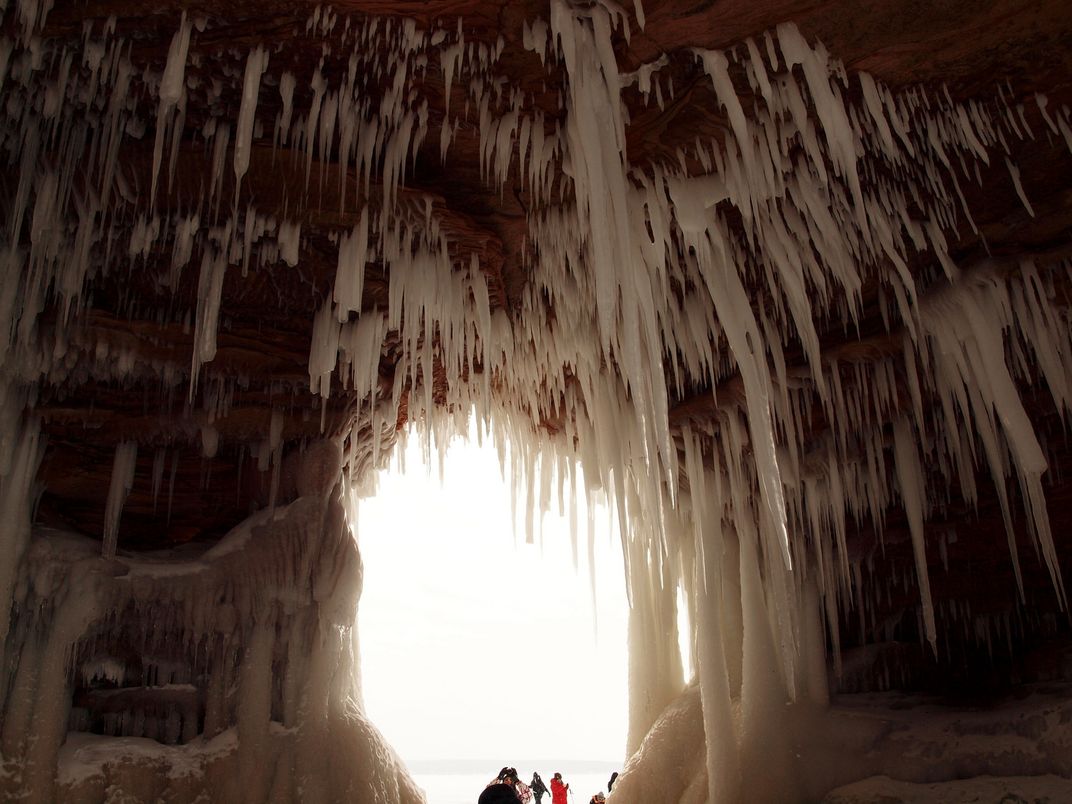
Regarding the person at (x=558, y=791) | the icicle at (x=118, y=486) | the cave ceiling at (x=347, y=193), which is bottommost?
the person at (x=558, y=791)

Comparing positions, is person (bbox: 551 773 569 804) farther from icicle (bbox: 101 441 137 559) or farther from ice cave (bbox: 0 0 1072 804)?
icicle (bbox: 101 441 137 559)

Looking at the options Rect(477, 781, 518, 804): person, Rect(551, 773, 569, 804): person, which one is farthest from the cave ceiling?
Rect(551, 773, 569, 804): person

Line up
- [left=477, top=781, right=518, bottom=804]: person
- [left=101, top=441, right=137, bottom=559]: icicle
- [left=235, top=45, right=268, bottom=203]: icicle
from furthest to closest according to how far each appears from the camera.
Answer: [left=101, top=441, right=137, bottom=559]: icicle → [left=235, top=45, right=268, bottom=203]: icicle → [left=477, top=781, right=518, bottom=804]: person

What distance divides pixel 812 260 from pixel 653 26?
1973mm

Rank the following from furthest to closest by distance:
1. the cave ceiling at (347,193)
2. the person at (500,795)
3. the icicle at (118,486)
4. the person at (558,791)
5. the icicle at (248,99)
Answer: the person at (558,791) → the icicle at (118,486) → the icicle at (248,99) → the cave ceiling at (347,193) → the person at (500,795)

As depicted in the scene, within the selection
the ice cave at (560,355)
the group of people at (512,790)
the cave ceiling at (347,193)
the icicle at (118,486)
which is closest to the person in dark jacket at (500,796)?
the group of people at (512,790)

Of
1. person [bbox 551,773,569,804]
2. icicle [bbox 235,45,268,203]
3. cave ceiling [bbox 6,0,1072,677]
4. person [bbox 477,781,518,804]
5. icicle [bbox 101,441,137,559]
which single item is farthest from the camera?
person [bbox 551,773,569,804]

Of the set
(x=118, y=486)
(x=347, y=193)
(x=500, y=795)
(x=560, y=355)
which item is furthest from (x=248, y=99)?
(x=118, y=486)

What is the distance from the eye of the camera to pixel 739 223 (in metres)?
4.89

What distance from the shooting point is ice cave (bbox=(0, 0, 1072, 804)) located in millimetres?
3805

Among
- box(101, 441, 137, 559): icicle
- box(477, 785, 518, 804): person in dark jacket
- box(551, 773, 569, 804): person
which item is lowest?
box(551, 773, 569, 804): person

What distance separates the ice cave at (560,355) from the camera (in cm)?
380

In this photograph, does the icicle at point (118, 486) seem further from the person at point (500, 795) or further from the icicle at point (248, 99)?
the person at point (500, 795)

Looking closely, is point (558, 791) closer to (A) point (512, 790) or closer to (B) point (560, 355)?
(B) point (560, 355)
